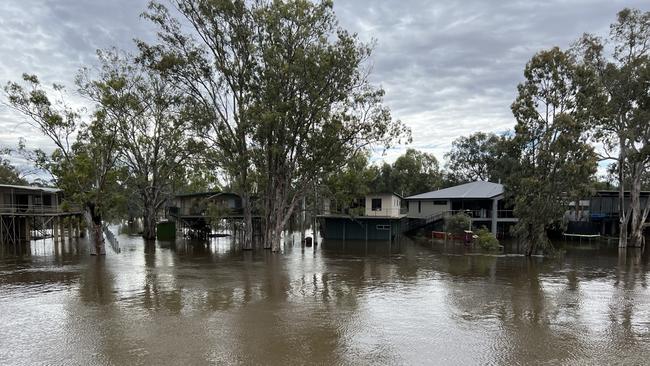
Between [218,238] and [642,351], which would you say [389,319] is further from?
[218,238]

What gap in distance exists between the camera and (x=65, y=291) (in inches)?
642

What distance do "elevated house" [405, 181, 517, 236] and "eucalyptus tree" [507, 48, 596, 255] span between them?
1486 cm

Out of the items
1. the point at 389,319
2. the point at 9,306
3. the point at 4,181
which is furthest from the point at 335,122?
the point at 4,181

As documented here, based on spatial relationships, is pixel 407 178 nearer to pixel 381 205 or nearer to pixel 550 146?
pixel 381 205

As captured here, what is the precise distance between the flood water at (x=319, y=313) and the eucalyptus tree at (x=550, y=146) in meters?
4.09

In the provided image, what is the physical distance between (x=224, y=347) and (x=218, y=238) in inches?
1453

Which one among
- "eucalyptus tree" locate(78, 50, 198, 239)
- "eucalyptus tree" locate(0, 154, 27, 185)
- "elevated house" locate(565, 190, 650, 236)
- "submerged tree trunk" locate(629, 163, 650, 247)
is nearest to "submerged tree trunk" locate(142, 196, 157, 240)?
"eucalyptus tree" locate(78, 50, 198, 239)

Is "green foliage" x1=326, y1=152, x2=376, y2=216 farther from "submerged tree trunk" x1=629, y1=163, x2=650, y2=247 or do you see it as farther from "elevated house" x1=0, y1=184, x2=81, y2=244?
"submerged tree trunk" x1=629, y1=163, x2=650, y2=247

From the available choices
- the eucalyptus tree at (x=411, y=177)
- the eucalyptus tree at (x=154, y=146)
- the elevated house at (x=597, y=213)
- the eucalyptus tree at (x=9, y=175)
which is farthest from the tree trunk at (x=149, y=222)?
the elevated house at (x=597, y=213)

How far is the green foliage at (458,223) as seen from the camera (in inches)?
1588

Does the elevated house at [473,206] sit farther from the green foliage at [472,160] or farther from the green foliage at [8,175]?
the green foliage at [8,175]

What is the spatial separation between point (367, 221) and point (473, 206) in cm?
1230

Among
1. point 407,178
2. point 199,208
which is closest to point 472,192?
point 407,178

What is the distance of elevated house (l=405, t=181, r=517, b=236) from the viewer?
42.4 meters
